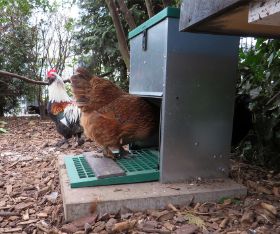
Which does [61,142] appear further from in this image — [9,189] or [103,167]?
[103,167]

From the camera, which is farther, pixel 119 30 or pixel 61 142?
pixel 119 30

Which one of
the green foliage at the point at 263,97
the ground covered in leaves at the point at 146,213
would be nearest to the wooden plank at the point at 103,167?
the ground covered in leaves at the point at 146,213

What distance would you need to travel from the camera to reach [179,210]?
7.43 feet

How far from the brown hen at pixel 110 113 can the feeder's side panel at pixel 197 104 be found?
0.57 meters

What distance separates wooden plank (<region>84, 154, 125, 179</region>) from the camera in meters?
2.49

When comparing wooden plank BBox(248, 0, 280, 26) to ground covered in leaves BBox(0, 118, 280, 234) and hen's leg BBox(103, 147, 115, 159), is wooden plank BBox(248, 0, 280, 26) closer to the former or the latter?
ground covered in leaves BBox(0, 118, 280, 234)

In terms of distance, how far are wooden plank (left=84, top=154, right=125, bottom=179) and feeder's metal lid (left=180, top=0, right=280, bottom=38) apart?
1254 mm

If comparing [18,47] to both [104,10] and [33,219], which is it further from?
[33,219]

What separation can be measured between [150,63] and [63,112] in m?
2.84

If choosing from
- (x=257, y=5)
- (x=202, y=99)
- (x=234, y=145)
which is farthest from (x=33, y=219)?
(x=234, y=145)

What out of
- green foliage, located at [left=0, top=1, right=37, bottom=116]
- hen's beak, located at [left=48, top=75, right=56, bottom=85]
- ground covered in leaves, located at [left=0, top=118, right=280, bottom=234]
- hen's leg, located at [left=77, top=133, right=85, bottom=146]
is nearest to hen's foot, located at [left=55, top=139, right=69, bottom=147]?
hen's leg, located at [left=77, top=133, right=85, bottom=146]

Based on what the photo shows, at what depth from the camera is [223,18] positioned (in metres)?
1.74

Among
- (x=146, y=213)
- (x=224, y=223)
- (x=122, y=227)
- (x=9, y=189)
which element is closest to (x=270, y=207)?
(x=224, y=223)

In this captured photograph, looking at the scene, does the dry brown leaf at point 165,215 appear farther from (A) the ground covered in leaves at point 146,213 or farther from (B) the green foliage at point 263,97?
(B) the green foliage at point 263,97
